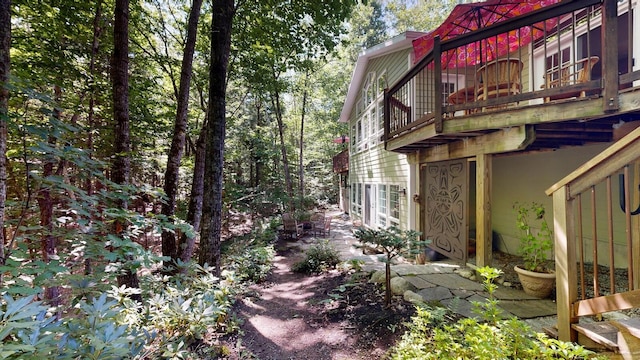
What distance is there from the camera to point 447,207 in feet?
17.1

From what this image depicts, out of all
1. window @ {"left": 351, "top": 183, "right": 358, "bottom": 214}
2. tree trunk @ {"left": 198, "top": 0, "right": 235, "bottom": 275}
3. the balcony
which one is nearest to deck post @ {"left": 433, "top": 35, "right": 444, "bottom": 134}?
the balcony

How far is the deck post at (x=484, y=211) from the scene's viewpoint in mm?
3994

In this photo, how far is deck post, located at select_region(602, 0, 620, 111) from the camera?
2.56 m

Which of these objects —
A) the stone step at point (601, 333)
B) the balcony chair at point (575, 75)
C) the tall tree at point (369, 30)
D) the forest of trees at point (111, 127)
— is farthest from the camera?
the tall tree at point (369, 30)

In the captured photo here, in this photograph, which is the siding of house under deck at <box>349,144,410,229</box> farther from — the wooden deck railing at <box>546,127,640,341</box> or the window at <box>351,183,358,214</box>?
the wooden deck railing at <box>546,127,640,341</box>

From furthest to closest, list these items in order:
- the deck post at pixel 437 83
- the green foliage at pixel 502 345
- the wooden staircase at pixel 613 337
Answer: the deck post at pixel 437 83 → the wooden staircase at pixel 613 337 → the green foliage at pixel 502 345

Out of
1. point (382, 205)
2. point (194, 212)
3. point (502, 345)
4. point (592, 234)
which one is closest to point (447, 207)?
point (592, 234)

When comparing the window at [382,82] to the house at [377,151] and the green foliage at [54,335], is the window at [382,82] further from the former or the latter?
the green foliage at [54,335]

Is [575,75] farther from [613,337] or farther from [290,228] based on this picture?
[290,228]

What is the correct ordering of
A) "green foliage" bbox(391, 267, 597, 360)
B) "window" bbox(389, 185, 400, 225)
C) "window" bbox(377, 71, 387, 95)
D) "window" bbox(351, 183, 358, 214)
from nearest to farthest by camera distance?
"green foliage" bbox(391, 267, 597, 360) → "window" bbox(389, 185, 400, 225) → "window" bbox(377, 71, 387, 95) → "window" bbox(351, 183, 358, 214)

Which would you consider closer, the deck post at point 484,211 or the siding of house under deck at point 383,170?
the deck post at point 484,211

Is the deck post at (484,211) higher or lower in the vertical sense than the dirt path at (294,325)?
higher

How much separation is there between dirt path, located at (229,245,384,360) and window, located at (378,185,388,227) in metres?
3.45

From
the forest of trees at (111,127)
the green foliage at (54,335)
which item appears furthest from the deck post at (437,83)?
the green foliage at (54,335)
